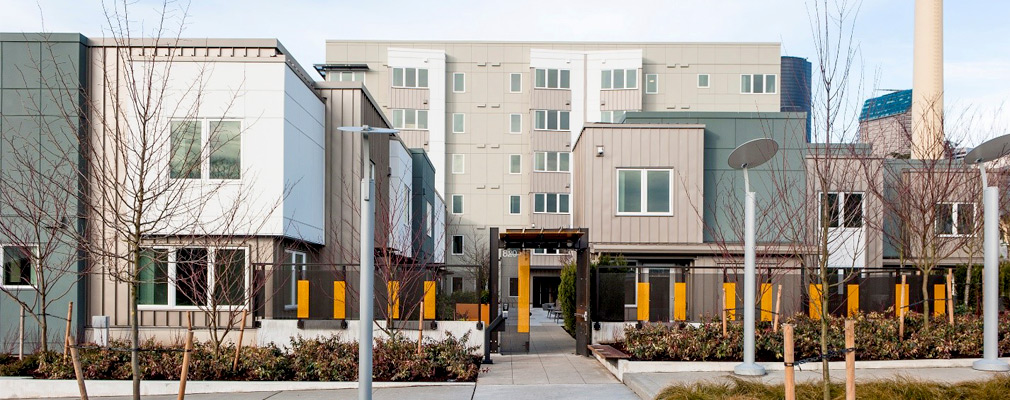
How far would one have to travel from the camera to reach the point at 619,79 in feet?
176

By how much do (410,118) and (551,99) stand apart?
28.8 ft

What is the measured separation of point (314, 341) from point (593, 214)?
11287 mm

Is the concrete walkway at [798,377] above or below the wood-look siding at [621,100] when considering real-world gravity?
below

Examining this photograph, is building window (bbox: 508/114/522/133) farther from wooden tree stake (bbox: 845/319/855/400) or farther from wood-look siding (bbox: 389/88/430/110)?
wooden tree stake (bbox: 845/319/855/400)

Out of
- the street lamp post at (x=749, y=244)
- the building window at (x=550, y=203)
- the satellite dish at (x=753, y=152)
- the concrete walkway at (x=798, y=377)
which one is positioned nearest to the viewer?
the concrete walkway at (x=798, y=377)

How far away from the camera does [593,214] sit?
24156 mm

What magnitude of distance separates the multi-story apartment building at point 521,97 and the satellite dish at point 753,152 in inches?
1552

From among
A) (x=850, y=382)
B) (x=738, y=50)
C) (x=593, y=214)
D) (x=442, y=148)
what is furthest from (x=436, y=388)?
(x=738, y=50)

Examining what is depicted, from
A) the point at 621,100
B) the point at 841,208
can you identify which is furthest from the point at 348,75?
the point at 841,208

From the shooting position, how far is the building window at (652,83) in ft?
181

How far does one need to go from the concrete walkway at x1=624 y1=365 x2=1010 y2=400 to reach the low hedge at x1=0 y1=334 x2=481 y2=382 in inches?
115

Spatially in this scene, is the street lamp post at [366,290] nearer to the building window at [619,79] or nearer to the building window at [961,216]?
the building window at [961,216]

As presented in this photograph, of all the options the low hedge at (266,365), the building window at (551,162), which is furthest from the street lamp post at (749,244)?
the building window at (551,162)

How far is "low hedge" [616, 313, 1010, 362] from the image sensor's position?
14555 mm
